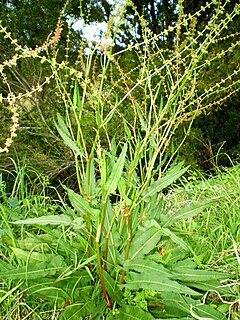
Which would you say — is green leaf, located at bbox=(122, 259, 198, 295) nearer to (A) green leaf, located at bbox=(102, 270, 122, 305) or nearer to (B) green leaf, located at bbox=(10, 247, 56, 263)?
(A) green leaf, located at bbox=(102, 270, 122, 305)

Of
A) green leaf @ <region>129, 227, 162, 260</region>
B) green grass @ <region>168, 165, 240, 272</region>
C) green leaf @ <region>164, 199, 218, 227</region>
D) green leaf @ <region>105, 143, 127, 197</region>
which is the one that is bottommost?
green grass @ <region>168, 165, 240, 272</region>

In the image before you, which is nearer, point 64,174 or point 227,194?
point 227,194

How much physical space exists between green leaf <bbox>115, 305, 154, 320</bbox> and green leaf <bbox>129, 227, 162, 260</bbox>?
0.16 m

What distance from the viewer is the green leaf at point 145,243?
1.62m

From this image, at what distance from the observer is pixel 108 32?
137 cm

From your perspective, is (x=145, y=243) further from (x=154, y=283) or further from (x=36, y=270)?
(x=36, y=270)

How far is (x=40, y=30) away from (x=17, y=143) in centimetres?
138

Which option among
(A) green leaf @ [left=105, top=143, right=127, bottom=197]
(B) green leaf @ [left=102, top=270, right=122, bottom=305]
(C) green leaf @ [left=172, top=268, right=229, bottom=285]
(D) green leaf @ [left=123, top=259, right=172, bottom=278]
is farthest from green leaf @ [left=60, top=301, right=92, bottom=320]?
(A) green leaf @ [left=105, top=143, right=127, bottom=197]

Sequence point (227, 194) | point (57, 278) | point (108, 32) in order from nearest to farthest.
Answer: point (108, 32)
point (57, 278)
point (227, 194)

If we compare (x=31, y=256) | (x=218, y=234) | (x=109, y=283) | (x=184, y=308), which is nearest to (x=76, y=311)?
(x=109, y=283)

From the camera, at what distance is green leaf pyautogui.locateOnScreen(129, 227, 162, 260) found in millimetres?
1617

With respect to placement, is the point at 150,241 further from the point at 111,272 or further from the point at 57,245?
the point at 57,245

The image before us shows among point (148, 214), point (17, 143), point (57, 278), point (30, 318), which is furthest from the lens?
point (17, 143)

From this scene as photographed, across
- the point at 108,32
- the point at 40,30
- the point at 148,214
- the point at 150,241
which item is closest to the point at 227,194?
the point at 148,214
